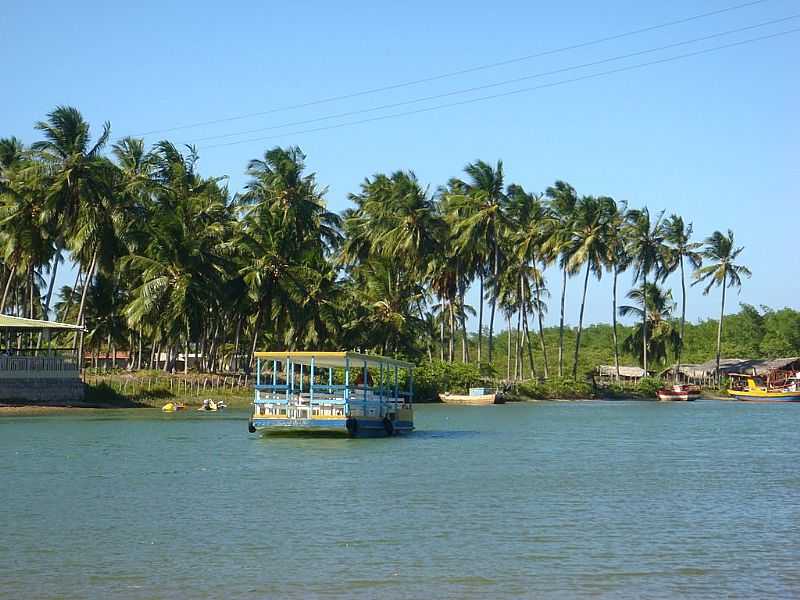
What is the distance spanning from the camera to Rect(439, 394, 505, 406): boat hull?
7296 centimetres

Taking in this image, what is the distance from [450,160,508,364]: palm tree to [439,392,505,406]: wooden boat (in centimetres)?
790

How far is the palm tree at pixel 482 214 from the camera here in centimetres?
7656

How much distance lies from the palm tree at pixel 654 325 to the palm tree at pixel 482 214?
2185 centimetres

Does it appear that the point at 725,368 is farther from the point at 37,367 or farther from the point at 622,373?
the point at 37,367

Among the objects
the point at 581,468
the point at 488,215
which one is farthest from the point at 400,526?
the point at 488,215

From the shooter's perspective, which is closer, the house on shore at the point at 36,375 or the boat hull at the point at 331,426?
the boat hull at the point at 331,426

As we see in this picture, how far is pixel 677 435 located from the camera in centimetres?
4403

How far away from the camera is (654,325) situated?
99.7 meters

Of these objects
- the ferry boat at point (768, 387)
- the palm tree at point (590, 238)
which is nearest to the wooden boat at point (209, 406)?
the palm tree at point (590, 238)

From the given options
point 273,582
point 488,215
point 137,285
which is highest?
point 488,215

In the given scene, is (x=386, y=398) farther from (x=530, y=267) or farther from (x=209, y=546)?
(x=530, y=267)

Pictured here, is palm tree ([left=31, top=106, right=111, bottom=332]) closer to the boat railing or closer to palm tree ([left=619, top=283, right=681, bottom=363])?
the boat railing

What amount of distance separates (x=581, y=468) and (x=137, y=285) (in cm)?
4370

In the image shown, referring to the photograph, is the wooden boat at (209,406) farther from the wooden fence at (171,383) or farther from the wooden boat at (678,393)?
the wooden boat at (678,393)
